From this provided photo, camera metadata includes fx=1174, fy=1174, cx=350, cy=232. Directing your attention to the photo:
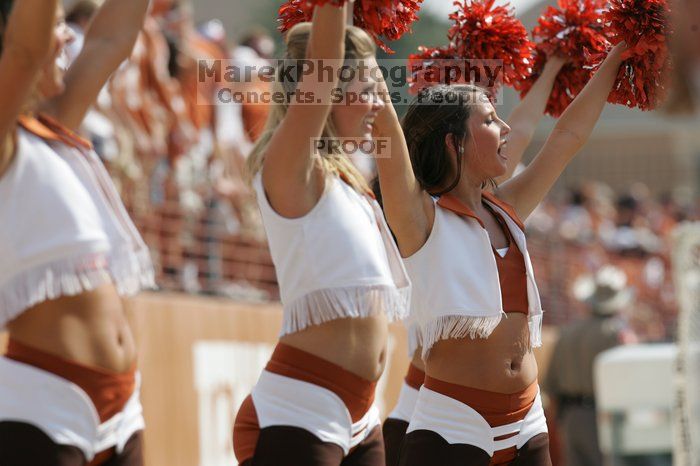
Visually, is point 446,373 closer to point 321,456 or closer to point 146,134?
point 321,456

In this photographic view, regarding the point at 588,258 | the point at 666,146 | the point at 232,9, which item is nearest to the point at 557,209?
the point at 588,258

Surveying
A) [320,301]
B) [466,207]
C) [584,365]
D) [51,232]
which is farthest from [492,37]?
[584,365]

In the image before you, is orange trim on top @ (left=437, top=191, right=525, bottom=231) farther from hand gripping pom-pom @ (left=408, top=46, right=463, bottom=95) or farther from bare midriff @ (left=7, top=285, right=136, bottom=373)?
bare midriff @ (left=7, top=285, right=136, bottom=373)

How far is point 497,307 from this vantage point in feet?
10.4

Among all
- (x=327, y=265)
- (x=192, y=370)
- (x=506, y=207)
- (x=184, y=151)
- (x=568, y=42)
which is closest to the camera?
(x=327, y=265)

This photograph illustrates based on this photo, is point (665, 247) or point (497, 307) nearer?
point (497, 307)

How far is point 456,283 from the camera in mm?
3188

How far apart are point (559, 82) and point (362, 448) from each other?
1463 mm

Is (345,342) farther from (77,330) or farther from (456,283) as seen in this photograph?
(77,330)

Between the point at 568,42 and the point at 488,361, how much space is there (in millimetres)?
1183

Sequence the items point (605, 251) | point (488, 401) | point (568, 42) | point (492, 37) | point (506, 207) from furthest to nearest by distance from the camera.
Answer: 1. point (605, 251)
2. point (568, 42)
3. point (492, 37)
4. point (506, 207)
5. point (488, 401)

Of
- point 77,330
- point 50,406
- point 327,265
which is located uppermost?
point 327,265

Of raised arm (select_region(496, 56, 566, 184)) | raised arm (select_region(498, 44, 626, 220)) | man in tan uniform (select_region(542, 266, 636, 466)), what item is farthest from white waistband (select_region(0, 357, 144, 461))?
man in tan uniform (select_region(542, 266, 636, 466))

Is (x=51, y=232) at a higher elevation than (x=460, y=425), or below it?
higher
